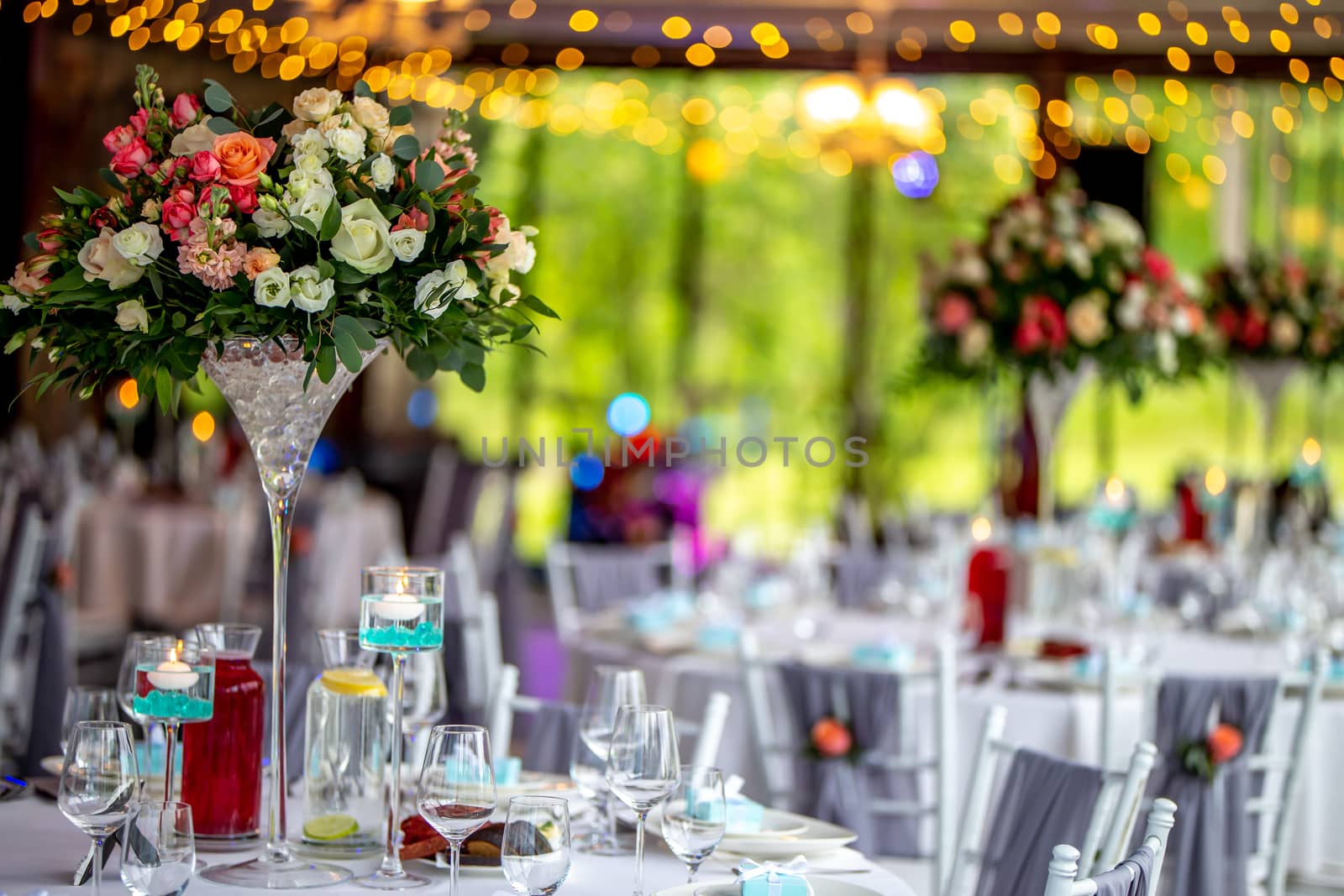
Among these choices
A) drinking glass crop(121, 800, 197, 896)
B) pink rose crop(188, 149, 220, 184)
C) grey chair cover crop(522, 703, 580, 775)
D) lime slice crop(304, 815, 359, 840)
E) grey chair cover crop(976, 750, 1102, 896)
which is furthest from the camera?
grey chair cover crop(522, 703, 580, 775)

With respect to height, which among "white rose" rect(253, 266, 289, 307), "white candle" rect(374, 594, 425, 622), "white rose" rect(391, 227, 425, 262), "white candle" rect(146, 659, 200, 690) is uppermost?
"white rose" rect(391, 227, 425, 262)

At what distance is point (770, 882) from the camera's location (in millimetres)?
1828

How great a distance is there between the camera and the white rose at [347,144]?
1929 millimetres

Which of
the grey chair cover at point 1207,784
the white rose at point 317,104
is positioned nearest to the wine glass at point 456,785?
the white rose at point 317,104

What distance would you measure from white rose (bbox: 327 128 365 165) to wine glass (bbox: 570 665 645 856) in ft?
2.55

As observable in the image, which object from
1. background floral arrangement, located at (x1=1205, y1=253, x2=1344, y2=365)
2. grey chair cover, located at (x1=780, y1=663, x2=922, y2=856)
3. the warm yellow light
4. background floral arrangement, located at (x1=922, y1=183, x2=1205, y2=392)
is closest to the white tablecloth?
grey chair cover, located at (x1=780, y1=663, x2=922, y2=856)

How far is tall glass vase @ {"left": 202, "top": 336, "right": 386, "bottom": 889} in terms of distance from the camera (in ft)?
6.51

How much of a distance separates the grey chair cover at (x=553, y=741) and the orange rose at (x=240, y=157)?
118cm

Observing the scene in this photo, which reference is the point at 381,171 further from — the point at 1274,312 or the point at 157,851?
the point at 1274,312

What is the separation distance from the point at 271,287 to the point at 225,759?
0.65m

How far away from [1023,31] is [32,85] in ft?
18.0

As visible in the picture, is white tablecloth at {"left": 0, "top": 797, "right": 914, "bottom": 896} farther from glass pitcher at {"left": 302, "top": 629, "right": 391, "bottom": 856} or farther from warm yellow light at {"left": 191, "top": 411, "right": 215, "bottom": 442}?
warm yellow light at {"left": 191, "top": 411, "right": 215, "bottom": 442}

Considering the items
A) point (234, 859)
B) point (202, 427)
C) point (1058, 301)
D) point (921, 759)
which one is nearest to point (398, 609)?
point (234, 859)

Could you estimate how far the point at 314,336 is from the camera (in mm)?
1940
